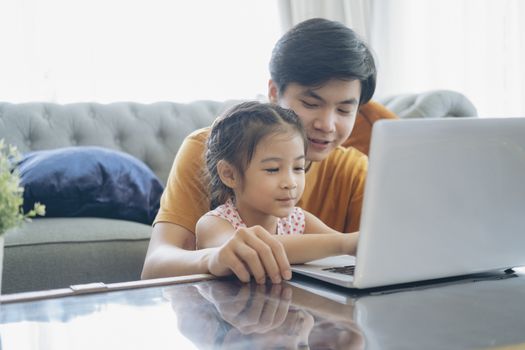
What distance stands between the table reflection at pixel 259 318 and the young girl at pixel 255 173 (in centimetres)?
32

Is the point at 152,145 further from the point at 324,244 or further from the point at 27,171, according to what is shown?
the point at 324,244

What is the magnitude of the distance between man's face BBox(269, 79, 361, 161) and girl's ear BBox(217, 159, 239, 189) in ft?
0.78

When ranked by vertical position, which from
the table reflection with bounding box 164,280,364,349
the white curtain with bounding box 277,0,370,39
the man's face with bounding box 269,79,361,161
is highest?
the white curtain with bounding box 277,0,370,39

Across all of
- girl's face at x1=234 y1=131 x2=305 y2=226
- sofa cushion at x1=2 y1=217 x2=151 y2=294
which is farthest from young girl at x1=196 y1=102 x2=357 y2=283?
sofa cushion at x1=2 y1=217 x2=151 y2=294

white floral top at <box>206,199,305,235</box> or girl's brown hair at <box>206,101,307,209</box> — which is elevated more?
girl's brown hair at <box>206,101,307,209</box>

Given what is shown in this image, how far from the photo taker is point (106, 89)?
3492mm

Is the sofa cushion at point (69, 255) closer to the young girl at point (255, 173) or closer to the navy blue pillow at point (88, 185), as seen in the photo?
the navy blue pillow at point (88, 185)

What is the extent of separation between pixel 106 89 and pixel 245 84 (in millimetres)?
749

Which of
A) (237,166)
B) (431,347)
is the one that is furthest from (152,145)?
(431,347)

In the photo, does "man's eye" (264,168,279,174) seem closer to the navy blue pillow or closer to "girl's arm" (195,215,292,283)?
"girl's arm" (195,215,292,283)

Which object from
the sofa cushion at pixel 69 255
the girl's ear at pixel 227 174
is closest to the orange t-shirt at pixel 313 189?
the girl's ear at pixel 227 174

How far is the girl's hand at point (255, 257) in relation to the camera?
3.19 ft

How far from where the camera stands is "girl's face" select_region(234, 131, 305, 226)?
4.29 feet

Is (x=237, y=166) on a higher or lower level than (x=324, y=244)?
higher
